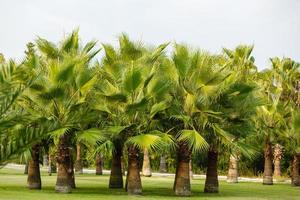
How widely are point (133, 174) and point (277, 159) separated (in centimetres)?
1682

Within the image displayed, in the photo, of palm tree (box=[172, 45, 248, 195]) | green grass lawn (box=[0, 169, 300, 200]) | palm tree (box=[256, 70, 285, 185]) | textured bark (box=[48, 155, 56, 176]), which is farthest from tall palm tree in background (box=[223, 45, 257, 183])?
textured bark (box=[48, 155, 56, 176])

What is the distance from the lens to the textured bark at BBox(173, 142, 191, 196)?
22516 mm

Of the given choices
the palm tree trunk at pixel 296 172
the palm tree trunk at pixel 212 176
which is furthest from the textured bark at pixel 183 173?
the palm tree trunk at pixel 296 172

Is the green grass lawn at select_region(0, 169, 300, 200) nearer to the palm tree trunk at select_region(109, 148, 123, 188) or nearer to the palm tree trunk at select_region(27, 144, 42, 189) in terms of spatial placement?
the palm tree trunk at select_region(27, 144, 42, 189)

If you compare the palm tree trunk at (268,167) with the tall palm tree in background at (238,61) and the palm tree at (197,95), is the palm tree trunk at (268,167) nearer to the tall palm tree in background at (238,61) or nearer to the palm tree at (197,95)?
the tall palm tree in background at (238,61)

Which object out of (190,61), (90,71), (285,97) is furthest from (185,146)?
(285,97)

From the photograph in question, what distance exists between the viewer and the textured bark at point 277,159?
35688 mm

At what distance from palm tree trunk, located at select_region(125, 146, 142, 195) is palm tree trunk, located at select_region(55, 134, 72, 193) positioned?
2.42m

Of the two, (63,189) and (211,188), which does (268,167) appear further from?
(63,189)

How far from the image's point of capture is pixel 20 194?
66.7ft

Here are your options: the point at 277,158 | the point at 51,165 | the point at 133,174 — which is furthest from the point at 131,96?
the point at 51,165

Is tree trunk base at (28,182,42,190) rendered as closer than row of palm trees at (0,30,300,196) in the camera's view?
No

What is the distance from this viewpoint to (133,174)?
22.4 metres

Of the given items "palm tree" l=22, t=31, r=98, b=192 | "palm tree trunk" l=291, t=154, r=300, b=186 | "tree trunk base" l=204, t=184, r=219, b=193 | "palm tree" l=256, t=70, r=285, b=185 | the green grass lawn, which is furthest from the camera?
"palm tree" l=256, t=70, r=285, b=185
